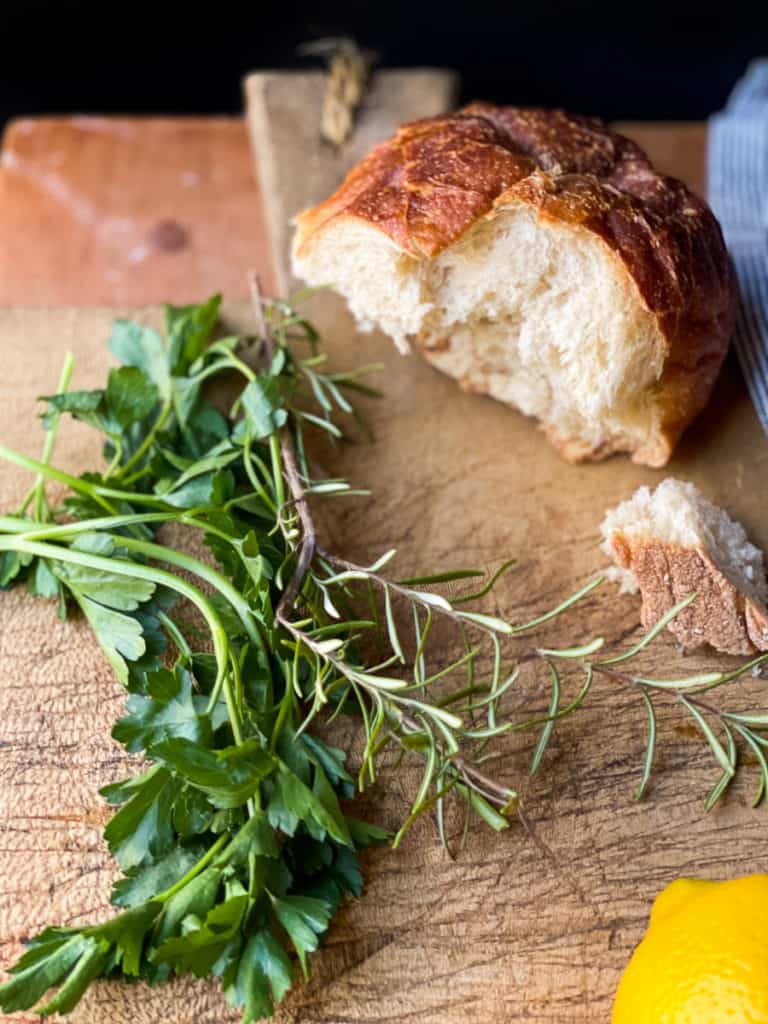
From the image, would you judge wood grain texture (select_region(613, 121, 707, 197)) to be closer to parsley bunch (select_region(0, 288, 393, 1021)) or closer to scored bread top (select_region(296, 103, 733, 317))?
scored bread top (select_region(296, 103, 733, 317))

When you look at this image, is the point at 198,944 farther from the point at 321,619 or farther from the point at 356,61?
the point at 356,61

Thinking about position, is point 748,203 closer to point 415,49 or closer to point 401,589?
point 415,49

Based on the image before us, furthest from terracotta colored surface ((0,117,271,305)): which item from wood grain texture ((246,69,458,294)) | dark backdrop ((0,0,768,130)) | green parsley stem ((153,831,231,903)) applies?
green parsley stem ((153,831,231,903))

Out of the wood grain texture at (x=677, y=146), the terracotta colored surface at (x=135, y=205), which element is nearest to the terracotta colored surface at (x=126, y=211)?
the terracotta colored surface at (x=135, y=205)

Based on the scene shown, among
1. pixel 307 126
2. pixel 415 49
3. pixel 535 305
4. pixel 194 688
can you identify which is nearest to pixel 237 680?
pixel 194 688

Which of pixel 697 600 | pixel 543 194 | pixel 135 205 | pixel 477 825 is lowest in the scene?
pixel 477 825

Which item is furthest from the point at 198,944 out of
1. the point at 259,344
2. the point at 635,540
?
the point at 259,344
